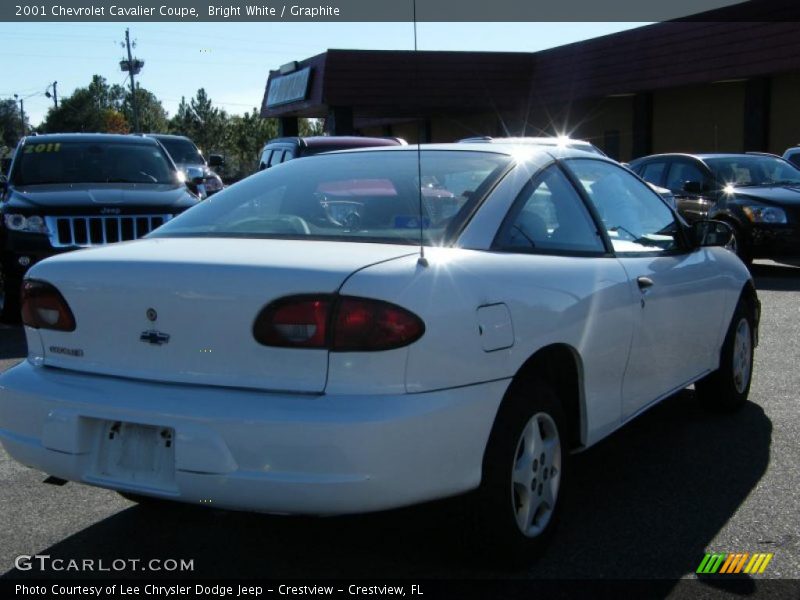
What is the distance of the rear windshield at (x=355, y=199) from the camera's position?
3795 millimetres

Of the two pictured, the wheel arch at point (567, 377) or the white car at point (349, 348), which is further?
the wheel arch at point (567, 377)

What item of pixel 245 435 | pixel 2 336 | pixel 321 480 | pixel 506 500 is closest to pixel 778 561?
pixel 506 500

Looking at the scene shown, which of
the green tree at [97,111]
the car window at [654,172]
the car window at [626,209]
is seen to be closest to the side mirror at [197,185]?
the car window at [654,172]

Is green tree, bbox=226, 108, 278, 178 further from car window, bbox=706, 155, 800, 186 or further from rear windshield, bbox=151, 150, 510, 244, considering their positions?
rear windshield, bbox=151, 150, 510, 244

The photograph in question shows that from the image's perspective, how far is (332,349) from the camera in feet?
10.1

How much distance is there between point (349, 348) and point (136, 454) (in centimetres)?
81

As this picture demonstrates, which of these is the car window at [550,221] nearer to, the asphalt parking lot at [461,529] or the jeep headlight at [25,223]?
the asphalt parking lot at [461,529]

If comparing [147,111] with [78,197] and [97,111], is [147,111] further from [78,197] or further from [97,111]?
[78,197]

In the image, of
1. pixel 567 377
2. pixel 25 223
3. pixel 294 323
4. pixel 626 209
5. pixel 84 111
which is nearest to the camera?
pixel 294 323

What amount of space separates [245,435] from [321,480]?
28 centimetres

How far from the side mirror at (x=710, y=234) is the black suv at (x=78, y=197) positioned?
19.1ft

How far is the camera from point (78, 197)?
9.58 meters

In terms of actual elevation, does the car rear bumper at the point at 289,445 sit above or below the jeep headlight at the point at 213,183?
below

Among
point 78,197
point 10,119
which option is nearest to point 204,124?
point 10,119
